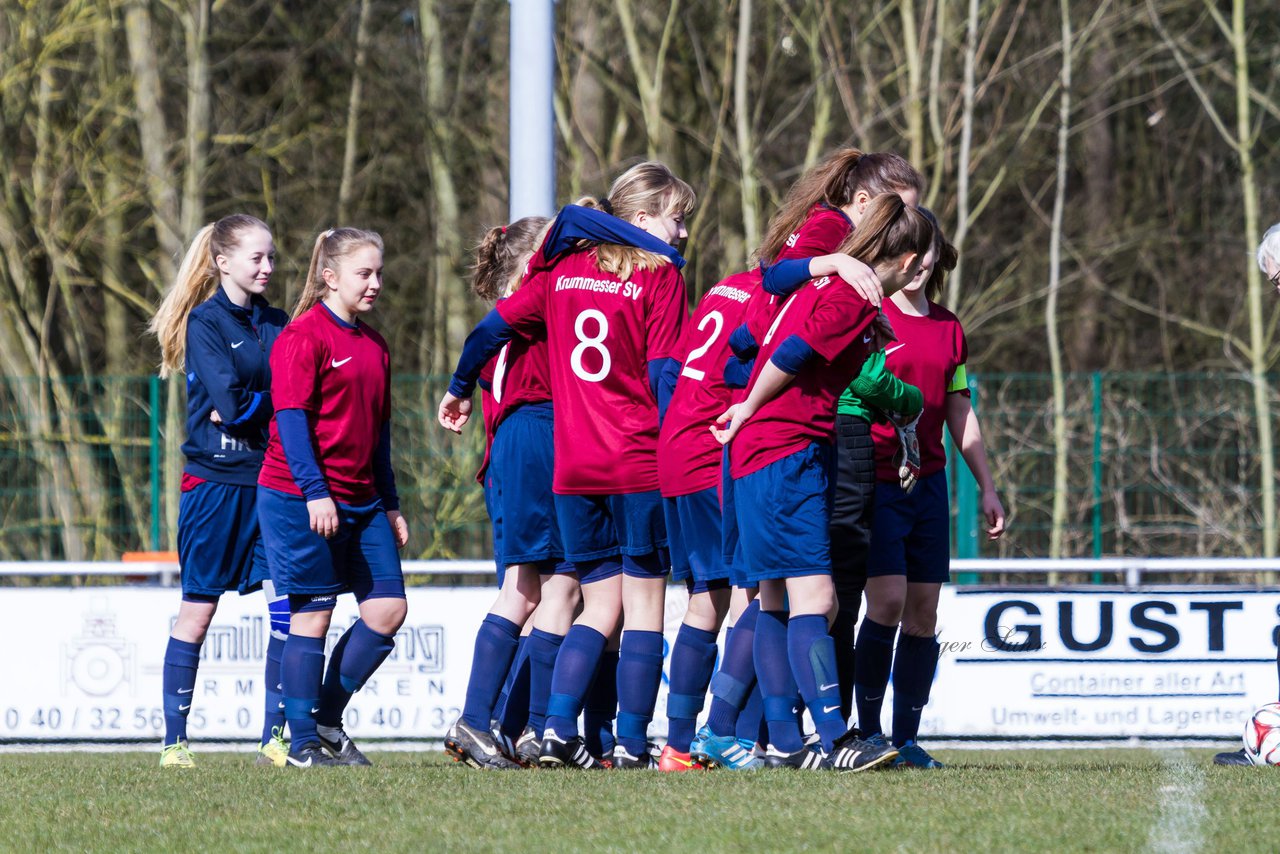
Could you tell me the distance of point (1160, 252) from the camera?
18.5 meters

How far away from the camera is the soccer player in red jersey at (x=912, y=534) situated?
545cm

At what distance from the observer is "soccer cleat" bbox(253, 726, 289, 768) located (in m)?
5.70

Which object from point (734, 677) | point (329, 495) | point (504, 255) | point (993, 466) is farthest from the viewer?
point (993, 466)

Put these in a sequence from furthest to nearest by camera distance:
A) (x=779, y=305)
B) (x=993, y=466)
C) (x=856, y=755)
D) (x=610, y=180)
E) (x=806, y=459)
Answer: (x=610, y=180) → (x=993, y=466) → (x=779, y=305) → (x=806, y=459) → (x=856, y=755)

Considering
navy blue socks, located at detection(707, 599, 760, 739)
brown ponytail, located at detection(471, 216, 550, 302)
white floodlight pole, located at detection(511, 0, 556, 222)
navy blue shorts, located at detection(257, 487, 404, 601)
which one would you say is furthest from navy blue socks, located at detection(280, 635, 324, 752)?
white floodlight pole, located at detection(511, 0, 556, 222)

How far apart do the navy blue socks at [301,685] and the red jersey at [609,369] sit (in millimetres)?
1063

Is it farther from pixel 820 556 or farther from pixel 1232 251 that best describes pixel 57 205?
pixel 1232 251

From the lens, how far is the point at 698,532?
5273 millimetres

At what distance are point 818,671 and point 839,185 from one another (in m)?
1.63

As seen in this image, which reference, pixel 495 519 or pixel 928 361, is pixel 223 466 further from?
pixel 928 361

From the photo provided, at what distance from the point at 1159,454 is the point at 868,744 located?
635 centimetres

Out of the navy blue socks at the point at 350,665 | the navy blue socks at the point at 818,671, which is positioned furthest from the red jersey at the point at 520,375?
the navy blue socks at the point at 818,671

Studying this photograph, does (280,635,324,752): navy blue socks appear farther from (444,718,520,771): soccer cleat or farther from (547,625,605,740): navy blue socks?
(547,625,605,740): navy blue socks

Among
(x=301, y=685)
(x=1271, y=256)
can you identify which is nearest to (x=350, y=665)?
(x=301, y=685)
